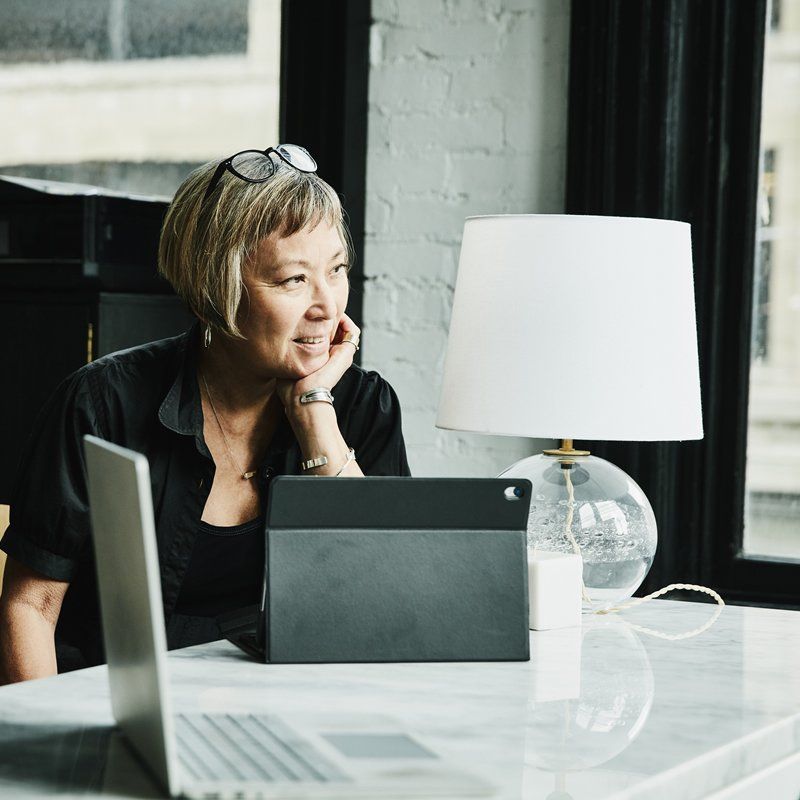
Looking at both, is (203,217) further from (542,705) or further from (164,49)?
(164,49)

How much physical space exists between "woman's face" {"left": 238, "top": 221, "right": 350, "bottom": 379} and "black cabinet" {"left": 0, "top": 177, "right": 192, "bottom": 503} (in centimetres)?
79

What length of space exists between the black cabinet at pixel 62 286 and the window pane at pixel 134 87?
441mm

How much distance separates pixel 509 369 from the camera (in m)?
1.74

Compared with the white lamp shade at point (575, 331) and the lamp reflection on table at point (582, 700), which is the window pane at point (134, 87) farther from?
the lamp reflection on table at point (582, 700)

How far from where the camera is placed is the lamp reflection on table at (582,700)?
1.05m

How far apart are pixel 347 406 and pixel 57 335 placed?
2.74ft

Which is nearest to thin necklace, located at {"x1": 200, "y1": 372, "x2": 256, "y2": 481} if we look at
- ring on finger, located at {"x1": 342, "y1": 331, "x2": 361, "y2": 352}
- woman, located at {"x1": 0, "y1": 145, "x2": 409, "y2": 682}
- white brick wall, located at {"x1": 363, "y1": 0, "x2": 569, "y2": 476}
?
woman, located at {"x1": 0, "y1": 145, "x2": 409, "y2": 682}

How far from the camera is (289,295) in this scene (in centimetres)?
181

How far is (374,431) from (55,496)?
494 mm

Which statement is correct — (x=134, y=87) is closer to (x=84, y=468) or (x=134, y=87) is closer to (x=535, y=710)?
(x=84, y=468)

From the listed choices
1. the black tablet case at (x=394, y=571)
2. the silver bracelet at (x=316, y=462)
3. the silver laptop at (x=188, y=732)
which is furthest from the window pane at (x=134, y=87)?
the silver laptop at (x=188, y=732)

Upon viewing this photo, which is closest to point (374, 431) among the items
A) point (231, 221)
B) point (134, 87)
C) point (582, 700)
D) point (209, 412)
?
point (209, 412)

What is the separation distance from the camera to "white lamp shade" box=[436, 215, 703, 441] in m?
1.72

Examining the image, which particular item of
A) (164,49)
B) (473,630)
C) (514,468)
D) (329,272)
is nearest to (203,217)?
(329,272)
